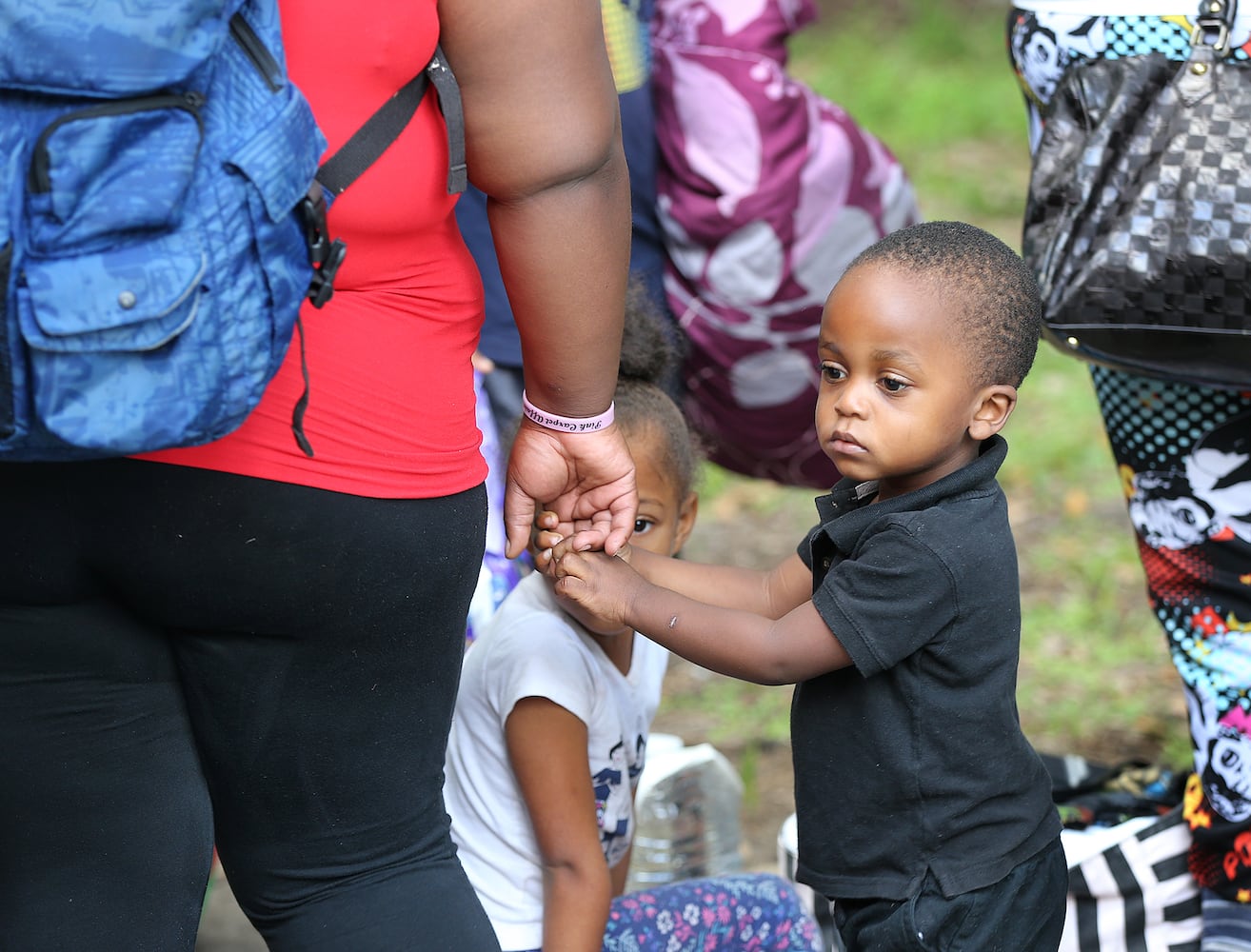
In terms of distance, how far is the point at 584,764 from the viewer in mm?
2047

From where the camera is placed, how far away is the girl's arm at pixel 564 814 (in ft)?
6.66

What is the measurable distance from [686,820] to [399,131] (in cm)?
182

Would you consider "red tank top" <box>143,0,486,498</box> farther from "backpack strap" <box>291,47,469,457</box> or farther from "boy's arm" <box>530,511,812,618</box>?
"boy's arm" <box>530,511,812,618</box>

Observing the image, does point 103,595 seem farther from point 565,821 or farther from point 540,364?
point 565,821

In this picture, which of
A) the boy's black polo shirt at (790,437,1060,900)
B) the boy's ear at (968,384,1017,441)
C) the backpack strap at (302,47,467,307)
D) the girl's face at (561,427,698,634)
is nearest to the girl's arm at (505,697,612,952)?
the girl's face at (561,427,698,634)

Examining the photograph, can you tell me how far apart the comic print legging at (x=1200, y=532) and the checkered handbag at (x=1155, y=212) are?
0.14m

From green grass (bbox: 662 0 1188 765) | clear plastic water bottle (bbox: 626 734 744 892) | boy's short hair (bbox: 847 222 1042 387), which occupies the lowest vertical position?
green grass (bbox: 662 0 1188 765)

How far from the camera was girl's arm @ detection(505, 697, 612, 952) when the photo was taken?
2.03m

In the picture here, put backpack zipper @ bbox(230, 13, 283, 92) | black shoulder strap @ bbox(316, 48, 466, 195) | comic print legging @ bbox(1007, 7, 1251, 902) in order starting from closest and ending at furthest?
backpack zipper @ bbox(230, 13, 283, 92)
black shoulder strap @ bbox(316, 48, 466, 195)
comic print legging @ bbox(1007, 7, 1251, 902)

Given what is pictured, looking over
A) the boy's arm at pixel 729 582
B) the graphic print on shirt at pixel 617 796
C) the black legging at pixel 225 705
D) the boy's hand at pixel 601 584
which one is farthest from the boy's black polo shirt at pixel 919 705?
the black legging at pixel 225 705

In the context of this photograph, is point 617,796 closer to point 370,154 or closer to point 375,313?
point 375,313

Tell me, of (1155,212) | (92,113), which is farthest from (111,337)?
(1155,212)

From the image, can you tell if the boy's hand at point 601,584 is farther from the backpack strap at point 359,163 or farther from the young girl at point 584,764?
the backpack strap at point 359,163

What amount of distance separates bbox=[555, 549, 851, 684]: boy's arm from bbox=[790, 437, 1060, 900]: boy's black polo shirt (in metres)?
0.04
